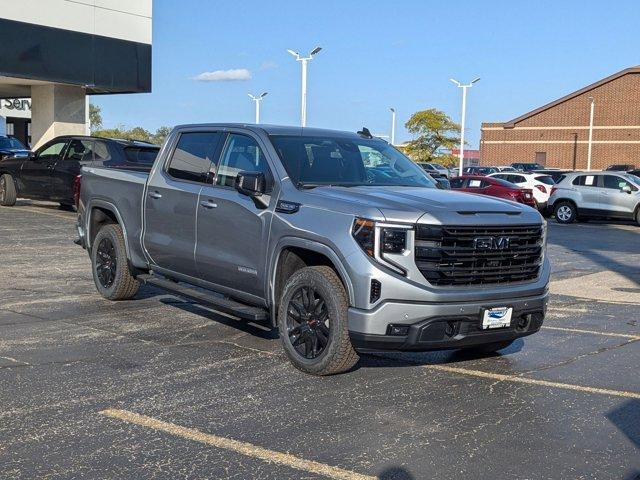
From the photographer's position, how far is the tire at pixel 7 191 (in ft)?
70.2

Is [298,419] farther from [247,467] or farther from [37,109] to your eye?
[37,109]

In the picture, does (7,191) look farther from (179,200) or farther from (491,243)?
(491,243)

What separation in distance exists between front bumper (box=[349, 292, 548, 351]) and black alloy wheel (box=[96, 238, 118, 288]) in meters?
4.04

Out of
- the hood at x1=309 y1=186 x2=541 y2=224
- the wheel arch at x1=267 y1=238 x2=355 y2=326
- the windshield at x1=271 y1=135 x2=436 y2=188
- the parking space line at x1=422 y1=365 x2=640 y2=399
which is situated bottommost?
the parking space line at x1=422 y1=365 x2=640 y2=399

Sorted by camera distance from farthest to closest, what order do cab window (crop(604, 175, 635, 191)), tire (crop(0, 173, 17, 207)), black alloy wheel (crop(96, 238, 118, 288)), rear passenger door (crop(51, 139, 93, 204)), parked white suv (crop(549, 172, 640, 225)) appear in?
cab window (crop(604, 175, 635, 191)) < parked white suv (crop(549, 172, 640, 225)) < tire (crop(0, 173, 17, 207)) < rear passenger door (crop(51, 139, 93, 204)) < black alloy wheel (crop(96, 238, 118, 288))

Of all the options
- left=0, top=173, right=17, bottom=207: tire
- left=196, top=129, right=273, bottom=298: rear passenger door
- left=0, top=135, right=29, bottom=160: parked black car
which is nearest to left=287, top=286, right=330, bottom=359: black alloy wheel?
left=196, top=129, right=273, bottom=298: rear passenger door

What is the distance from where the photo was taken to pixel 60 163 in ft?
65.5

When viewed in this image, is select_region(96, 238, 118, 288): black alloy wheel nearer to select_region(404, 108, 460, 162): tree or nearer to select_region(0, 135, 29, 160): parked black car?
select_region(0, 135, 29, 160): parked black car

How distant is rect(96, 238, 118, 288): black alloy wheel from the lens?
9469mm

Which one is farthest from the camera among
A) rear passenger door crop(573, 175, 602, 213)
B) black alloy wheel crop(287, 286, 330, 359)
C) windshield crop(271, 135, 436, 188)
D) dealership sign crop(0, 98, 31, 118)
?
dealership sign crop(0, 98, 31, 118)

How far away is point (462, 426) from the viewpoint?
5527 mm

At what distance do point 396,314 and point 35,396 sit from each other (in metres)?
2.50

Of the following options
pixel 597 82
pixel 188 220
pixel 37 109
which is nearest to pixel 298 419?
pixel 188 220

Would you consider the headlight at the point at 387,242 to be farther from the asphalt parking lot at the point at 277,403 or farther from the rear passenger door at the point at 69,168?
the rear passenger door at the point at 69,168
